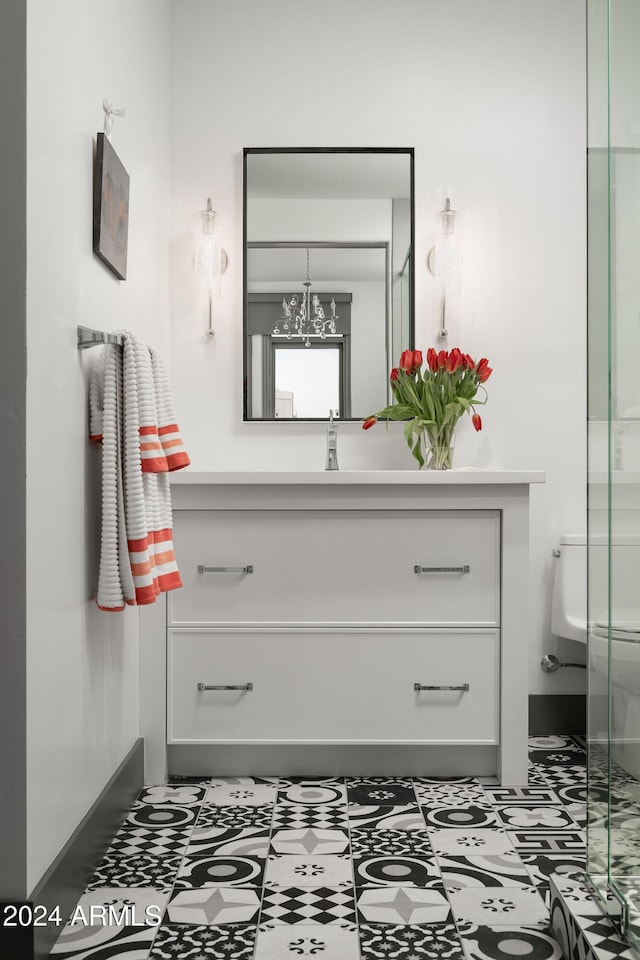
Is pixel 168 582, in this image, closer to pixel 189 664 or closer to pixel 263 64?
pixel 189 664

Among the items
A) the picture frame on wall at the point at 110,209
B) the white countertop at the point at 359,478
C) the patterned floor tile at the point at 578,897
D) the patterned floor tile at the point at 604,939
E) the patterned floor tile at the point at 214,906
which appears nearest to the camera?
the patterned floor tile at the point at 604,939

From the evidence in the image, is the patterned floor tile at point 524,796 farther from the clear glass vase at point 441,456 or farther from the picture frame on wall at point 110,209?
the picture frame on wall at point 110,209

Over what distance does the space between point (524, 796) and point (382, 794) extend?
373mm

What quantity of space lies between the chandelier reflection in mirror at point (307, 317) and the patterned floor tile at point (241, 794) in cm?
142

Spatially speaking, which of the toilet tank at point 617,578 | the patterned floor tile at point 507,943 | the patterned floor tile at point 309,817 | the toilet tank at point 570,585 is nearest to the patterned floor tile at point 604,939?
the patterned floor tile at point 507,943

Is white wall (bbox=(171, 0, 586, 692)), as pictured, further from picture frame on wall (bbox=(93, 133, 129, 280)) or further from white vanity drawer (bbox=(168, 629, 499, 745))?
picture frame on wall (bbox=(93, 133, 129, 280))

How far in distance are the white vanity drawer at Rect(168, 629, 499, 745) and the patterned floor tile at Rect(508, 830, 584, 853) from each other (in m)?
0.39

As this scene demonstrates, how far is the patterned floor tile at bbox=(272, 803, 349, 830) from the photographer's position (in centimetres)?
194

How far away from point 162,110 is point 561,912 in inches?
98.2

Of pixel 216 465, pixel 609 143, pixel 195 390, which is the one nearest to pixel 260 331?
pixel 195 390

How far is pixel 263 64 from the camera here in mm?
2787

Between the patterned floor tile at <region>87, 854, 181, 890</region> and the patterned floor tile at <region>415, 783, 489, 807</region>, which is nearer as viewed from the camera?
the patterned floor tile at <region>87, 854, 181, 890</region>

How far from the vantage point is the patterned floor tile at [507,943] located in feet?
4.58

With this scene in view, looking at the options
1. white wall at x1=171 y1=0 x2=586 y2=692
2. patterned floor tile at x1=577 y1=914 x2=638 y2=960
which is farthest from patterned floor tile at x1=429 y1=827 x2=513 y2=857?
white wall at x1=171 y1=0 x2=586 y2=692
